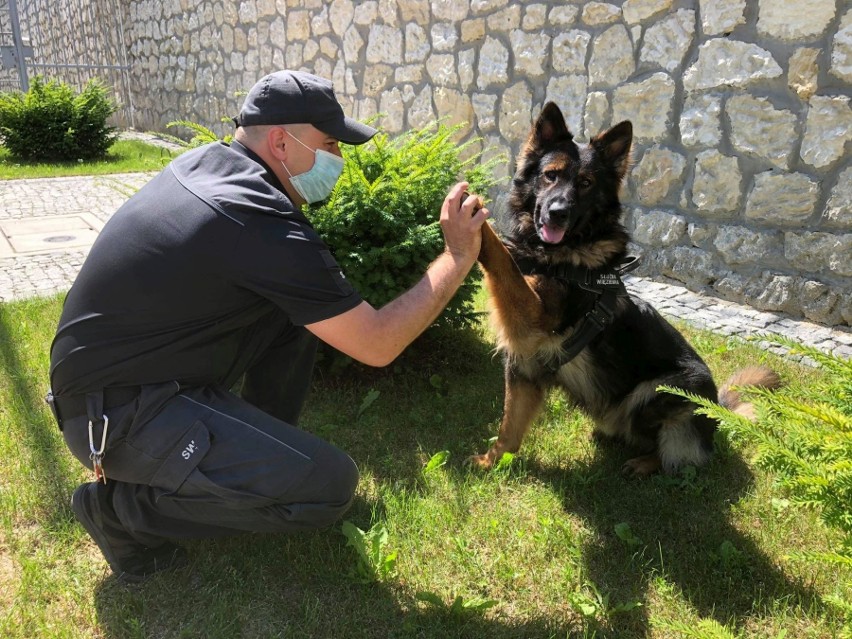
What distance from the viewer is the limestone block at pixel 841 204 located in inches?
180

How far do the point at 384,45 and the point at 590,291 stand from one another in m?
6.41

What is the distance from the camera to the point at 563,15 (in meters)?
6.14

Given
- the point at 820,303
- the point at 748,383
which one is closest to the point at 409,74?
the point at 820,303

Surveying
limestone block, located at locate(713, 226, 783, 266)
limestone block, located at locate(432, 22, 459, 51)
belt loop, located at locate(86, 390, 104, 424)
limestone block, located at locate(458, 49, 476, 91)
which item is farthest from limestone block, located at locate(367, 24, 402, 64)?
belt loop, located at locate(86, 390, 104, 424)

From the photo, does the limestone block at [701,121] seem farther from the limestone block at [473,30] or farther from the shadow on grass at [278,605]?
the shadow on grass at [278,605]

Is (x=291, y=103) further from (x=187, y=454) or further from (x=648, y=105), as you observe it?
(x=648, y=105)

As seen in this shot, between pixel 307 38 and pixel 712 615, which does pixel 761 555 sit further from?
pixel 307 38

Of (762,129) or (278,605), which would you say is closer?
(278,605)

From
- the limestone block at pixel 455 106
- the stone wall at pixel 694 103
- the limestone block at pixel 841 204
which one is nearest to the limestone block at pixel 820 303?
the stone wall at pixel 694 103

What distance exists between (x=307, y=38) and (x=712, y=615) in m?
9.42

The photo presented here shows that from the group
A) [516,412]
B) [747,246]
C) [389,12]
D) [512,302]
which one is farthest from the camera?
[389,12]

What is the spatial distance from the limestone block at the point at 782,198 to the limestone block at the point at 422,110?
394cm

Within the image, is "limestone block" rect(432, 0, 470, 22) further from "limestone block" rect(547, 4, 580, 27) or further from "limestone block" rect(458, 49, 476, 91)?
"limestone block" rect(547, 4, 580, 27)

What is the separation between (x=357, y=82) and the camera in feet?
→ 29.7
